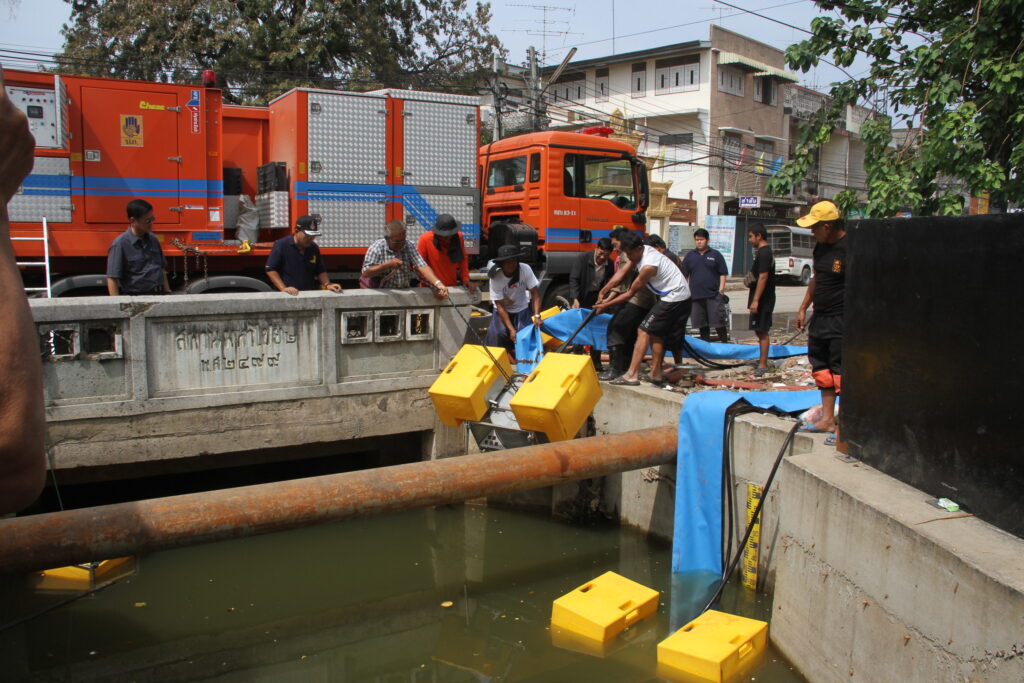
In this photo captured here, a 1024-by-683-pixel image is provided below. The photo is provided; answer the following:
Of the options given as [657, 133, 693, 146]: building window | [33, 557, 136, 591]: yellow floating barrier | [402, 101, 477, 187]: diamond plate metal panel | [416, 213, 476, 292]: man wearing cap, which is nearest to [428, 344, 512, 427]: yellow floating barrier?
[416, 213, 476, 292]: man wearing cap

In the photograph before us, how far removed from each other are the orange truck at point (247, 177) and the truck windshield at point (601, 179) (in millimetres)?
67

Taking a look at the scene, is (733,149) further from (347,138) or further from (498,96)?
(347,138)

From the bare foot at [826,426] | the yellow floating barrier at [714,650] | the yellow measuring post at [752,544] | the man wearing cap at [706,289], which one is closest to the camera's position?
the yellow floating barrier at [714,650]

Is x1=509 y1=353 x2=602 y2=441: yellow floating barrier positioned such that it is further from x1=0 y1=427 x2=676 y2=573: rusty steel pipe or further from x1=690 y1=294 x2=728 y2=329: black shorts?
x1=690 y1=294 x2=728 y2=329: black shorts

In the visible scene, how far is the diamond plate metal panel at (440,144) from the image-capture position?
10.7 metres

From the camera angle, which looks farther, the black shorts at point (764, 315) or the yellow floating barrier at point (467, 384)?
the black shorts at point (764, 315)

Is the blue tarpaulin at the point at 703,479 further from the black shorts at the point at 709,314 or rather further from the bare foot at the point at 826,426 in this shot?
the black shorts at the point at 709,314

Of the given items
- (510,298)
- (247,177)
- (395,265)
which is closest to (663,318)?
(510,298)

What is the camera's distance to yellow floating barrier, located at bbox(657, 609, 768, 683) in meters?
4.70

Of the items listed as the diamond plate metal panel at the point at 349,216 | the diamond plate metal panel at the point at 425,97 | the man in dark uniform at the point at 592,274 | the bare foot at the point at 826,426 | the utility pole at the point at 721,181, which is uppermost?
the utility pole at the point at 721,181

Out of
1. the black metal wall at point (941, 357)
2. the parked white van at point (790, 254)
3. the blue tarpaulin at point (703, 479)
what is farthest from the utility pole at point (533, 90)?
the black metal wall at point (941, 357)

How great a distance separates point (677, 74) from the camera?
4262 centimetres

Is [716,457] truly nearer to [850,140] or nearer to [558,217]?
[558,217]

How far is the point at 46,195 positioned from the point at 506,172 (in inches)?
252
